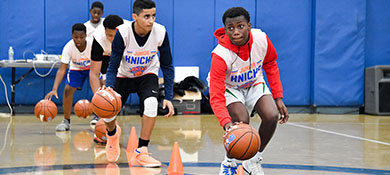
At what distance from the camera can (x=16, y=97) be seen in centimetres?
1095

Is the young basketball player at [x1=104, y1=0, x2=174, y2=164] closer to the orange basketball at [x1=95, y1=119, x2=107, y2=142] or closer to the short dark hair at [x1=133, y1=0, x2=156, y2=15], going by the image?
the short dark hair at [x1=133, y1=0, x2=156, y2=15]

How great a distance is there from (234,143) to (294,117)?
733 centimetres

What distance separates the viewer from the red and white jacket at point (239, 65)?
12.9ft

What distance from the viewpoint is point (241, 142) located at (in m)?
3.50

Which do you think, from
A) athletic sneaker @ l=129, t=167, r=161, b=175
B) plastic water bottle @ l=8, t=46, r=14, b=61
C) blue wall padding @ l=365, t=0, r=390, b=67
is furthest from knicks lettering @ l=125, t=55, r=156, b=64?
blue wall padding @ l=365, t=0, r=390, b=67

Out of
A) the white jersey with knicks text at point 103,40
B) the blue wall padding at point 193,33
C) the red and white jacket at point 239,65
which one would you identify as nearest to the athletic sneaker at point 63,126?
the white jersey with knicks text at point 103,40

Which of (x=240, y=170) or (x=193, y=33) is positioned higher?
(x=193, y=33)

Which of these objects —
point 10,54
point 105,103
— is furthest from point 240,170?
point 10,54

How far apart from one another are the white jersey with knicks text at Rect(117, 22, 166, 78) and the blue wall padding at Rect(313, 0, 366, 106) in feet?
24.1

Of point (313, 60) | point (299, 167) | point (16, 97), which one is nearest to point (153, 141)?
point (299, 167)

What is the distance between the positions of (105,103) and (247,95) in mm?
1238

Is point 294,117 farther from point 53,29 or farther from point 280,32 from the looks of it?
point 53,29

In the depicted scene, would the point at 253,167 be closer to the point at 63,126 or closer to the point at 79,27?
the point at 79,27

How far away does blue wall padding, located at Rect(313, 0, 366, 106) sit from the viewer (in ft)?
38.2
